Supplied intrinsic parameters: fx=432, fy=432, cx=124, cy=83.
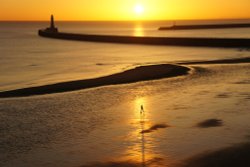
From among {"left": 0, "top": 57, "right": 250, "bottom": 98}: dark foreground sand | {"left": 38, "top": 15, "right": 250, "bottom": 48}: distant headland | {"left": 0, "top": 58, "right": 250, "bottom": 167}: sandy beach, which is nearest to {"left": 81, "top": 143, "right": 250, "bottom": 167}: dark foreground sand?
{"left": 0, "top": 58, "right": 250, "bottom": 167}: sandy beach

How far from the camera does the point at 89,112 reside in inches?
503

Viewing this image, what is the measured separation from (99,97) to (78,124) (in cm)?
414

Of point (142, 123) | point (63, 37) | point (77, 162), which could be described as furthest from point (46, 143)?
point (63, 37)

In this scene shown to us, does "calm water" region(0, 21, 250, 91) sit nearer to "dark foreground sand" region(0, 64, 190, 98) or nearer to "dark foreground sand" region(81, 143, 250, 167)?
"dark foreground sand" region(0, 64, 190, 98)

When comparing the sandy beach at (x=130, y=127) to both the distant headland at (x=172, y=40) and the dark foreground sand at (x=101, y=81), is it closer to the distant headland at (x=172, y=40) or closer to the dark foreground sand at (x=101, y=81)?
the dark foreground sand at (x=101, y=81)

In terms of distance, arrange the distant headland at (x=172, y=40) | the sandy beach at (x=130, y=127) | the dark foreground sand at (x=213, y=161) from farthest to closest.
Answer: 1. the distant headland at (x=172, y=40)
2. the sandy beach at (x=130, y=127)
3. the dark foreground sand at (x=213, y=161)

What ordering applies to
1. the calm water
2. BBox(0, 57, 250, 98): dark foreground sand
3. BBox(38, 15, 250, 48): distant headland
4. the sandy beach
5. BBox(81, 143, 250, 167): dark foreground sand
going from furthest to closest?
BBox(38, 15, 250, 48): distant headland
the calm water
BBox(0, 57, 250, 98): dark foreground sand
the sandy beach
BBox(81, 143, 250, 167): dark foreground sand

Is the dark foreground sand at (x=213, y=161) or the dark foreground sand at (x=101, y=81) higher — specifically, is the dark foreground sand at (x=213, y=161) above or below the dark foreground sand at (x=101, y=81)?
above

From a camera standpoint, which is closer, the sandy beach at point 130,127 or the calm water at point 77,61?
the sandy beach at point 130,127

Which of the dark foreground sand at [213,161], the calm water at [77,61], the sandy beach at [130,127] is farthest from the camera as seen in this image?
the calm water at [77,61]

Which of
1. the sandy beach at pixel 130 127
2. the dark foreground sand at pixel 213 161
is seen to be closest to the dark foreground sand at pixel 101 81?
the sandy beach at pixel 130 127

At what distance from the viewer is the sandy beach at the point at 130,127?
27.3 feet

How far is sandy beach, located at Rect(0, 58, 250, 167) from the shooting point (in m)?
8.31

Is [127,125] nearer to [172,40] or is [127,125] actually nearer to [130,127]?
[130,127]
